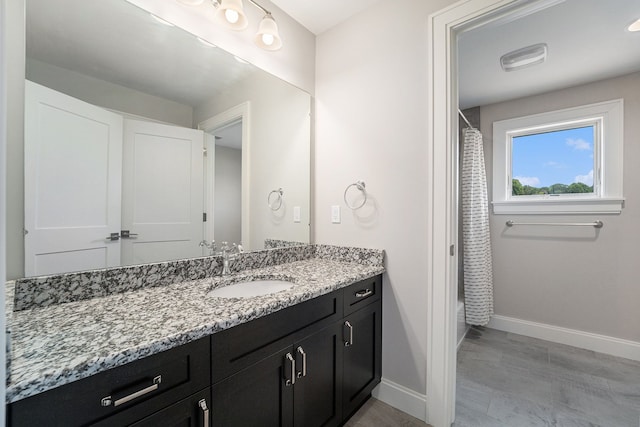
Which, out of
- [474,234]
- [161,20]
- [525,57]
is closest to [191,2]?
[161,20]

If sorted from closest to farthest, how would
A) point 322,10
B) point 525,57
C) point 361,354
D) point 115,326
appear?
point 115,326, point 361,354, point 322,10, point 525,57

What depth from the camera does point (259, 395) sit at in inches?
38.4

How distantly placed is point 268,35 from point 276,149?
661 millimetres

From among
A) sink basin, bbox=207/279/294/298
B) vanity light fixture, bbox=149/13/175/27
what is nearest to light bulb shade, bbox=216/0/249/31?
vanity light fixture, bbox=149/13/175/27

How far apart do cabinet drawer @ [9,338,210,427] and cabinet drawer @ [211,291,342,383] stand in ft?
0.15

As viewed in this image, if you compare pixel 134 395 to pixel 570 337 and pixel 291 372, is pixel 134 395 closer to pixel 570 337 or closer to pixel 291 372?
pixel 291 372

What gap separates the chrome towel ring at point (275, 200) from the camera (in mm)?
1824

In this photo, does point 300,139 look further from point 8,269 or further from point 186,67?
point 8,269

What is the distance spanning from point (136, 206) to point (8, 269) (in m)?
0.43

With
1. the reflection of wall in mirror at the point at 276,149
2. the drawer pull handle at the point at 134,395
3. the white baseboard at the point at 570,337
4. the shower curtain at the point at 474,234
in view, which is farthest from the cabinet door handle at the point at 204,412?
the white baseboard at the point at 570,337

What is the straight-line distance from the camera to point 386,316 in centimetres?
168

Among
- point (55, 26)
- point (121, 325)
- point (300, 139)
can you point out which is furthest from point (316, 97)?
point (121, 325)

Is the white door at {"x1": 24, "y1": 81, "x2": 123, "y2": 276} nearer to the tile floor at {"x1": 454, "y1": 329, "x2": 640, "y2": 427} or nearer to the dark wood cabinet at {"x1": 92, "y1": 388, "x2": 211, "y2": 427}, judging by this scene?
the dark wood cabinet at {"x1": 92, "y1": 388, "x2": 211, "y2": 427}

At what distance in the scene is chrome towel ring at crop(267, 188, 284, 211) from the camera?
71.8 inches
